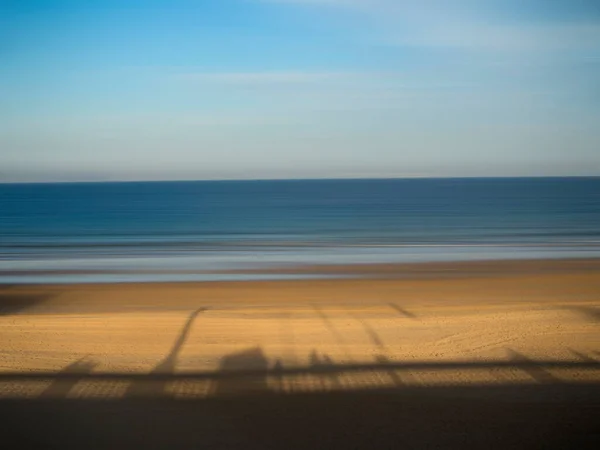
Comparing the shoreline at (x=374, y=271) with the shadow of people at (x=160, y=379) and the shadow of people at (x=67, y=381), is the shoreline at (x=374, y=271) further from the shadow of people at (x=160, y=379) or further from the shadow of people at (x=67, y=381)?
the shadow of people at (x=67, y=381)

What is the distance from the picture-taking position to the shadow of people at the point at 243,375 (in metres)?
4.09

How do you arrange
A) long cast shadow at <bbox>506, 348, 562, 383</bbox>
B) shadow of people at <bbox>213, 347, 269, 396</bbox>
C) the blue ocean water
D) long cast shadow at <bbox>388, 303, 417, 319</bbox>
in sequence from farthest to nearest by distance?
the blue ocean water, long cast shadow at <bbox>388, 303, 417, 319</bbox>, long cast shadow at <bbox>506, 348, 562, 383</bbox>, shadow of people at <bbox>213, 347, 269, 396</bbox>

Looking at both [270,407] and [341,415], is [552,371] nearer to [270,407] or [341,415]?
[341,415]

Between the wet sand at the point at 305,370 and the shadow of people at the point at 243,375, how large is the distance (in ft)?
0.06

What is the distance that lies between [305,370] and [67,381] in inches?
69.7

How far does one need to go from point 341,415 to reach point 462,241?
15012 millimetres

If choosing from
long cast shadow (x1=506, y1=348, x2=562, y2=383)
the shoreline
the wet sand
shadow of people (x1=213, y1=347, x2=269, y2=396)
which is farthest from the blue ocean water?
long cast shadow (x1=506, y1=348, x2=562, y2=383)

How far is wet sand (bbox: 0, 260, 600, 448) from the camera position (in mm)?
3398

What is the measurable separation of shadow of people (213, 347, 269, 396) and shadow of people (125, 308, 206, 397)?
15.2 inches

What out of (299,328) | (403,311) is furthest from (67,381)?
(403,311)

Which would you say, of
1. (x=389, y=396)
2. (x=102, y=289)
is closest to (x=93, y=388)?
(x=389, y=396)

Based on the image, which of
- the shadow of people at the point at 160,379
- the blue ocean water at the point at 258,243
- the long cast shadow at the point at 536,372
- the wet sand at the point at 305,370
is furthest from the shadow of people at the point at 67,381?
the blue ocean water at the point at 258,243

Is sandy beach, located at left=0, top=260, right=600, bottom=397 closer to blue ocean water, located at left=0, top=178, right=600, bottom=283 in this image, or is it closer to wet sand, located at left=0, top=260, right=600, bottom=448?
wet sand, located at left=0, top=260, right=600, bottom=448

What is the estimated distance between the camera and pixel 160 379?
4305mm
